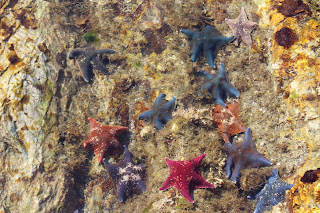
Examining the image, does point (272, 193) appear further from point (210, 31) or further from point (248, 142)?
point (210, 31)

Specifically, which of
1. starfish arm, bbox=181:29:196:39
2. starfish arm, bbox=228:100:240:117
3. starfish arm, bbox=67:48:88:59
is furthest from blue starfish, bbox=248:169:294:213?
starfish arm, bbox=67:48:88:59

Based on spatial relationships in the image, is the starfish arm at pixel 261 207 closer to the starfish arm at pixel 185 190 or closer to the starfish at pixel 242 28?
the starfish arm at pixel 185 190

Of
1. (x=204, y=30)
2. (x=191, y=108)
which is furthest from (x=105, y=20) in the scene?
(x=191, y=108)

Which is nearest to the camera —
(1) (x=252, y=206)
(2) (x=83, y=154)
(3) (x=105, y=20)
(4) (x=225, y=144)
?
(1) (x=252, y=206)

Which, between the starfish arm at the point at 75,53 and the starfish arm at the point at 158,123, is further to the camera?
the starfish arm at the point at 75,53

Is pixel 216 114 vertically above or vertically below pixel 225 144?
above

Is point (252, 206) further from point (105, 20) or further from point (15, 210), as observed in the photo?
point (105, 20)

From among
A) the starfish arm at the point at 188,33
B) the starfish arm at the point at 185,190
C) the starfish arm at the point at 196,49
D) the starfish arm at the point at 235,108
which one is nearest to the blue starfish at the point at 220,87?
the starfish arm at the point at 235,108
